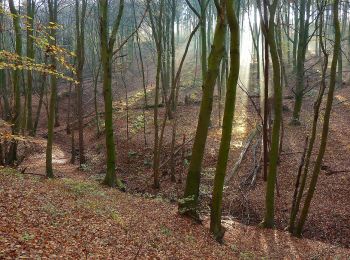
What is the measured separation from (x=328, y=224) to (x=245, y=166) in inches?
222

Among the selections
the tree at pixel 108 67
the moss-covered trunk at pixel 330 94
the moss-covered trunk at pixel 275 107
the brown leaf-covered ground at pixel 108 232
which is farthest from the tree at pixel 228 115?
the tree at pixel 108 67

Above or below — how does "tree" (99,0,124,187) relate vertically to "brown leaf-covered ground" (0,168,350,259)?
above

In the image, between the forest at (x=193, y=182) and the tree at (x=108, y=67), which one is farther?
the tree at (x=108, y=67)

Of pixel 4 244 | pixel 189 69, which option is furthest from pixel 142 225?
pixel 189 69

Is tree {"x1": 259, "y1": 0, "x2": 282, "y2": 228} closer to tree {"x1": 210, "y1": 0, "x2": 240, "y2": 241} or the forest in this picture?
the forest

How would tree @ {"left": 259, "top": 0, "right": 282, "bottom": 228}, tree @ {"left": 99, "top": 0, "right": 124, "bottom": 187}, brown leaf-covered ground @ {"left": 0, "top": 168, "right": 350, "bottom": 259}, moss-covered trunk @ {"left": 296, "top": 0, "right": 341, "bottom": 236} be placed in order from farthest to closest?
1. tree @ {"left": 99, "top": 0, "right": 124, "bottom": 187}
2. tree @ {"left": 259, "top": 0, "right": 282, "bottom": 228}
3. moss-covered trunk @ {"left": 296, "top": 0, "right": 341, "bottom": 236}
4. brown leaf-covered ground @ {"left": 0, "top": 168, "right": 350, "bottom": 259}

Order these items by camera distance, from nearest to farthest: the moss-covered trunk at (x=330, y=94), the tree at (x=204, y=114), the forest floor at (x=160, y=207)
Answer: the forest floor at (x=160, y=207), the tree at (x=204, y=114), the moss-covered trunk at (x=330, y=94)

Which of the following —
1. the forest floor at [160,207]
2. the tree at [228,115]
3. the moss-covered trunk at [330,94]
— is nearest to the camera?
the forest floor at [160,207]

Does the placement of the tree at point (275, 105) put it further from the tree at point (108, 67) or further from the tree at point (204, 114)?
the tree at point (108, 67)

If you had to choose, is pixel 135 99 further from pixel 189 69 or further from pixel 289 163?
pixel 289 163

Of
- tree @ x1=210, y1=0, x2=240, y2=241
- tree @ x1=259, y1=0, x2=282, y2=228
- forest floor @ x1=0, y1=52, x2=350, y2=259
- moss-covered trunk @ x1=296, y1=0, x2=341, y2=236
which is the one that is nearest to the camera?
forest floor @ x1=0, y1=52, x2=350, y2=259

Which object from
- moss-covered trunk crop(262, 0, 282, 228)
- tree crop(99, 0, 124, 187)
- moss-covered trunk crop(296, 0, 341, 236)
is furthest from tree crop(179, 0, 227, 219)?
tree crop(99, 0, 124, 187)

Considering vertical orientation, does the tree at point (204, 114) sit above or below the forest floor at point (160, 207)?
above

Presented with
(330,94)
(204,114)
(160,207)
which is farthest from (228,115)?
(160,207)
